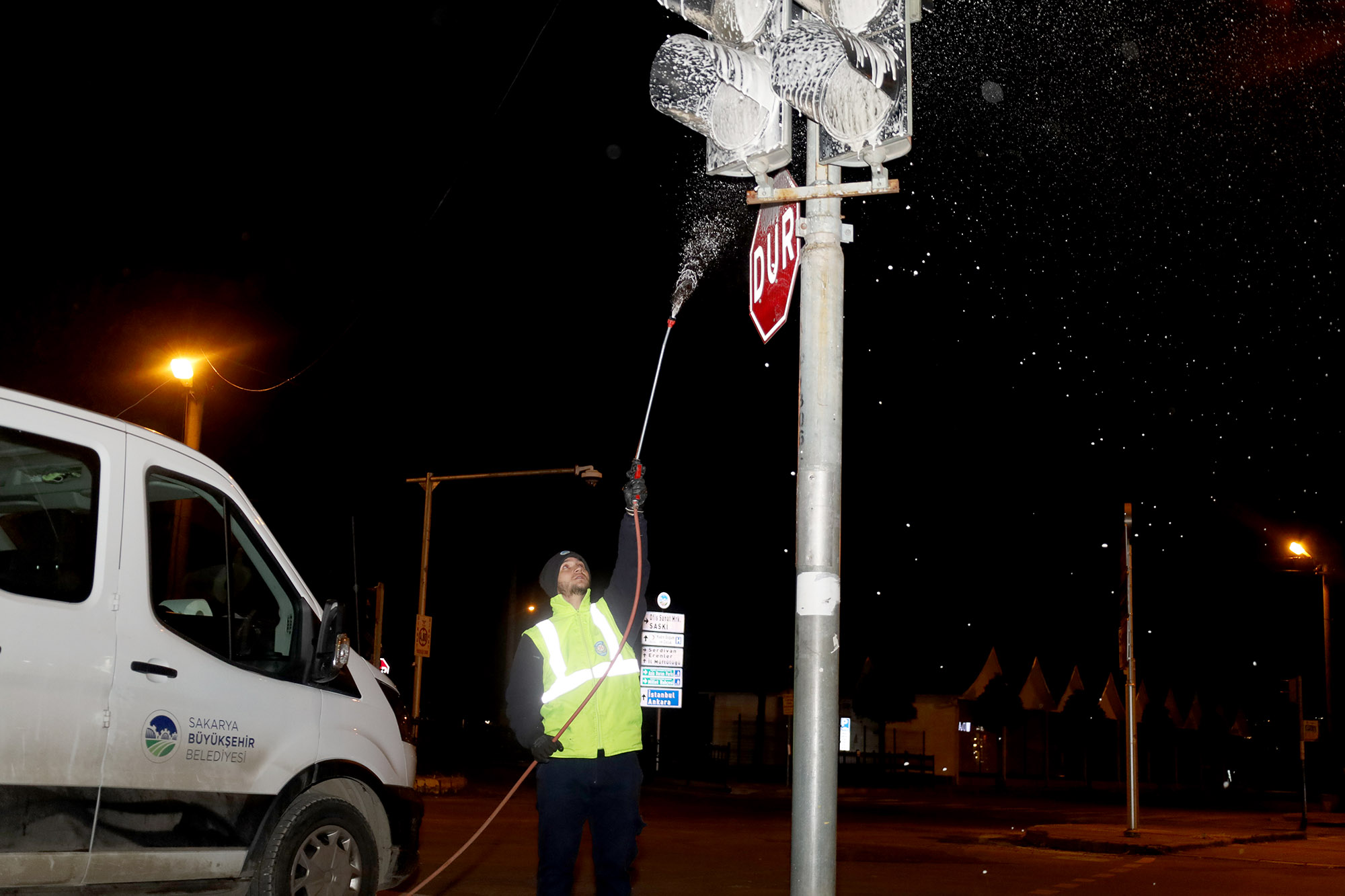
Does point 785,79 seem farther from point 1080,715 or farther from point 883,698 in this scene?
point 1080,715

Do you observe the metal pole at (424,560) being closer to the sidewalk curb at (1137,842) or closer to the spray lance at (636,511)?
the sidewalk curb at (1137,842)

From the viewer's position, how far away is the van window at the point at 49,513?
5.50 m

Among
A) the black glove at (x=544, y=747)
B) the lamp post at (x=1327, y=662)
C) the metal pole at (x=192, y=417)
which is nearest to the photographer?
the black glove at (x=544, y=747)

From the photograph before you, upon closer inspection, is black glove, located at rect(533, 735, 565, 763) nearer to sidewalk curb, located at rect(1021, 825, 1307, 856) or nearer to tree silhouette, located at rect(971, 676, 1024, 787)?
sidewalk curb, located at rect(1021, 825, 1307, 856)

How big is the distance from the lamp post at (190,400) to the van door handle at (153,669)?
11794 millimetres

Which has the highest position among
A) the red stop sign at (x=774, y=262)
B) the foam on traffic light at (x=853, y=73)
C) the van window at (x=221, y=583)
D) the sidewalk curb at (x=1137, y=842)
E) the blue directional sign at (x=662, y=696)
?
the foam on traffic light at (x=853, y=73)

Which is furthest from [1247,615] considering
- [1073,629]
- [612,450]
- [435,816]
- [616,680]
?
[616,680]

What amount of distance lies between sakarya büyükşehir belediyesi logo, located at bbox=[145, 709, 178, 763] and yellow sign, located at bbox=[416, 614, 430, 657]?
70.6 feet

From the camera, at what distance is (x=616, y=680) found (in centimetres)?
640

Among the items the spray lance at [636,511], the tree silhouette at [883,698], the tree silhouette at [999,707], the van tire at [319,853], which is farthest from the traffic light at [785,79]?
the tree silhouette at [999,707]

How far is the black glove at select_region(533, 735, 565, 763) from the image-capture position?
6039mm

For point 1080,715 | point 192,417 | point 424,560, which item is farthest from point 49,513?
point 1080,715

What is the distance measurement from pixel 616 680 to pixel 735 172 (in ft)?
8.22

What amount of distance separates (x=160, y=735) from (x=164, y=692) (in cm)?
19
